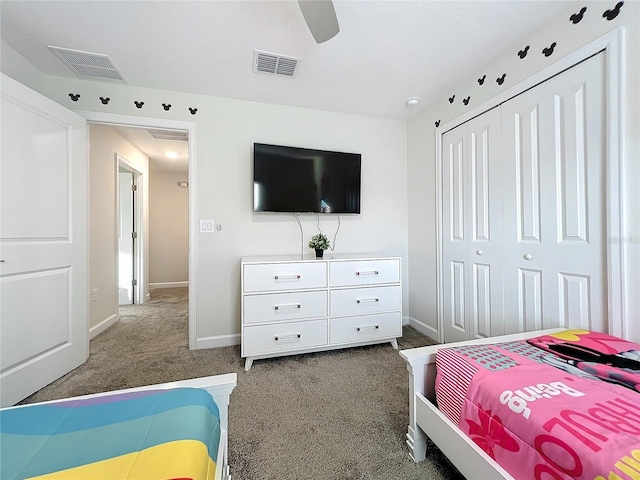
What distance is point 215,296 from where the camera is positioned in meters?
2.42

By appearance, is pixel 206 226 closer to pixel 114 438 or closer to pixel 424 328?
pixel 114 438

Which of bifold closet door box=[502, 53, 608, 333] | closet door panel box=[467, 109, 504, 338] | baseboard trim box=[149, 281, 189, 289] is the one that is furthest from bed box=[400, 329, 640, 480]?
baseboard trim box=[149, 281, 189, 289]

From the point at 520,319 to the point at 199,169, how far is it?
9.23 feet

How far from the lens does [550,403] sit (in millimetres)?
750

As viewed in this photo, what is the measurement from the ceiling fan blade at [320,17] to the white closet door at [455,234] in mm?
1515

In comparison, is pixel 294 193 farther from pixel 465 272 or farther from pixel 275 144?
pixel 465 272

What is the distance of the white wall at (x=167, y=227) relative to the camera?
5.19 m

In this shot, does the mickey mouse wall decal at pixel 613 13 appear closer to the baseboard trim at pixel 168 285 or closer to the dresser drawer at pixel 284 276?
the dresser drawer at pixel 284 276

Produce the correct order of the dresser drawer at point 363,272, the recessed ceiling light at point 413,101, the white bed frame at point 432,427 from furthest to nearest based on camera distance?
the recessed ceiling light at point 413,101, the dresser drawer at point 363,272, the white bed frame at point 432,427

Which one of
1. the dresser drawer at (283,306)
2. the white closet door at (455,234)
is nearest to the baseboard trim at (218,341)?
the dresser drawer at (283,306)

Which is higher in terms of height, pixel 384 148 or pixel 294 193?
pixel 384 148

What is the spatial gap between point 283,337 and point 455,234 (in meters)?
1.74

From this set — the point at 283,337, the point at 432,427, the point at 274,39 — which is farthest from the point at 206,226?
the point at 432,427

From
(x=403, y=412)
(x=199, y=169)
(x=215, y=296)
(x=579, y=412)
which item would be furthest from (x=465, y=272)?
(x=199, y=169)
